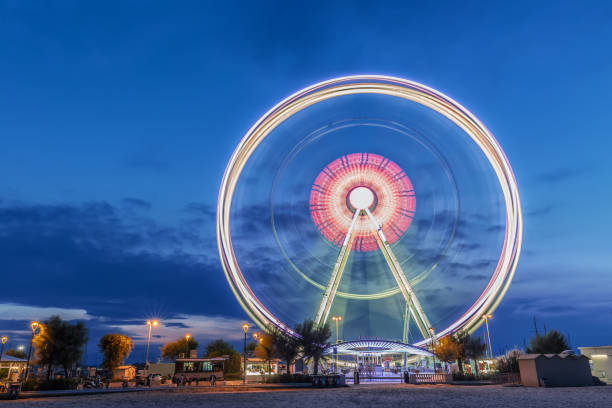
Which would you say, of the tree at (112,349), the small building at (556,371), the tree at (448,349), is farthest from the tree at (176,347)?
the small building at (556,371)

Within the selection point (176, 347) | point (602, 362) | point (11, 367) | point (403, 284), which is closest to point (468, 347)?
point (403, 284)

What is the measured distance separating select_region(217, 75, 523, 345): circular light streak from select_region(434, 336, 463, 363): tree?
965 mm

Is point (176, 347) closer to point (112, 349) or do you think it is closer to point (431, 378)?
point (112, 349)

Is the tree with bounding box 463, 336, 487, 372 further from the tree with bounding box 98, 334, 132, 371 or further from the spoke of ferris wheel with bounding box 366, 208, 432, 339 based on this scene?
the tree with bounding box 98, 334, 132, 371

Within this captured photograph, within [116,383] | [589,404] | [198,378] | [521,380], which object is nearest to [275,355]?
[198,378]

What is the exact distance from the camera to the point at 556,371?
2061 cm

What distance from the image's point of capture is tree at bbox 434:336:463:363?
28.4 m

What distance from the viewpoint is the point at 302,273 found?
96.6 ft

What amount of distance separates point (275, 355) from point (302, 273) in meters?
5.84

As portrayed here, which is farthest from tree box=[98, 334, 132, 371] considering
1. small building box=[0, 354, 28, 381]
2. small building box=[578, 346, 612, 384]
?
small building box=[578, 346, 612, 384]

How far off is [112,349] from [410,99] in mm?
36315

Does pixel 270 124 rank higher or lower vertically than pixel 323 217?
higher

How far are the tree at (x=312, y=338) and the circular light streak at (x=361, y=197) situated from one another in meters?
6.06

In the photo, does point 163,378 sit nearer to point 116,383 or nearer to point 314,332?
point 116,383
